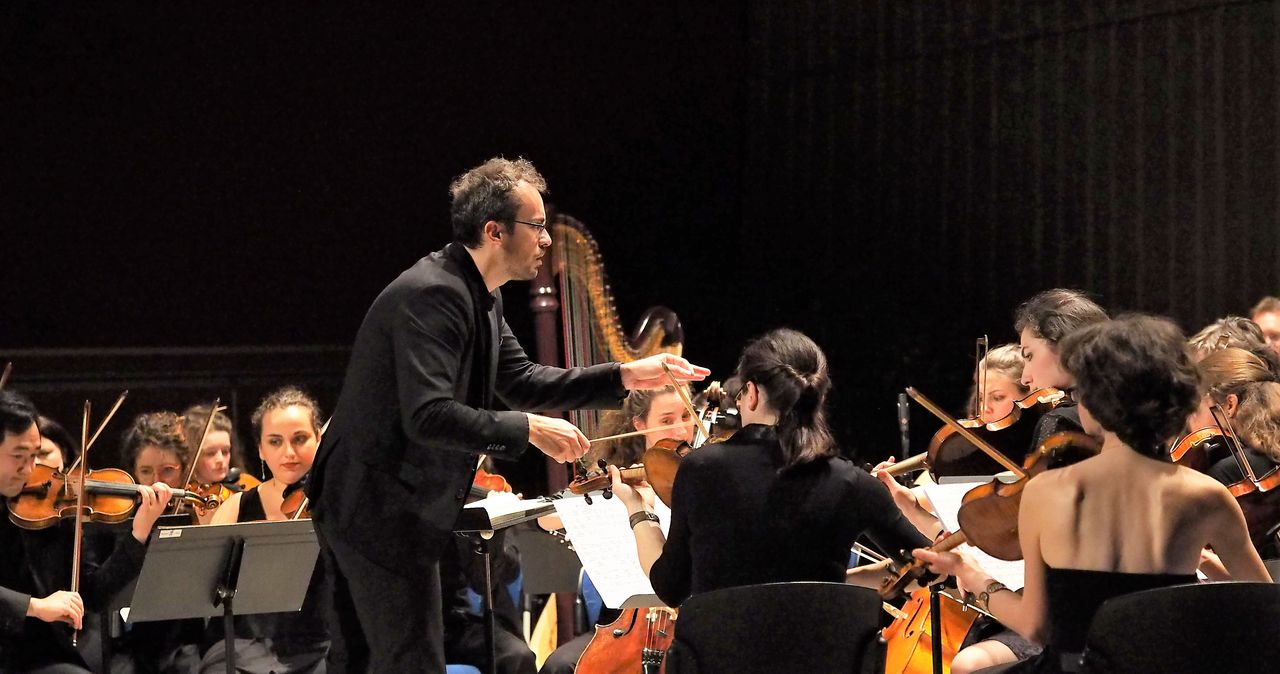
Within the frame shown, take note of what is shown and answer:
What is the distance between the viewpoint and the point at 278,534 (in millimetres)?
3459

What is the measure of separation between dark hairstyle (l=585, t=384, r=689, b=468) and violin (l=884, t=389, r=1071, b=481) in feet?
3.64

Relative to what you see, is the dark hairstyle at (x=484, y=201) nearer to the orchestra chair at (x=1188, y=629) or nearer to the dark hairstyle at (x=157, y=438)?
the orchestra chair at (x=1188, y=629)

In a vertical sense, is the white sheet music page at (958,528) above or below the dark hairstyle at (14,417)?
below

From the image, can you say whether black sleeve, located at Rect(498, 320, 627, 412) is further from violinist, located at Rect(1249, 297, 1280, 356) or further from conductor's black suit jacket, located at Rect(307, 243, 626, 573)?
violinist, located at Rect(1249, 297, 1280, 356)

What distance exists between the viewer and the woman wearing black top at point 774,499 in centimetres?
251

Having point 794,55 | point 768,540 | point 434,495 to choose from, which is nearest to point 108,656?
point 434,495

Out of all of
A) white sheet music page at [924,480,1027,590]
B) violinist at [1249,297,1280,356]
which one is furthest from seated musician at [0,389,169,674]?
violinist at [1249,297,1280,356]

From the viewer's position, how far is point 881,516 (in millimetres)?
2564

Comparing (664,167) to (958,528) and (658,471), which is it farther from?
(958,528)

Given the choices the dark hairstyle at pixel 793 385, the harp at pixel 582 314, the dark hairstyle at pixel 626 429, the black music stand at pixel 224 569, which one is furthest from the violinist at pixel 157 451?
the dark hairstyle at pixel 793 385

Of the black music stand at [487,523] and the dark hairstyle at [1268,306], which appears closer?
the black music stand at [487,523]

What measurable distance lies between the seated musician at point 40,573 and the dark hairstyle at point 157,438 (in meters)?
0.59

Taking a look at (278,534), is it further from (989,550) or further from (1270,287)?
(1270,287)

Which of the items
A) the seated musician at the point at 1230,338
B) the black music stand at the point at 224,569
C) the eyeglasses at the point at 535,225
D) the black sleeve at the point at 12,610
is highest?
the eyeglasses at the point at 535,225
